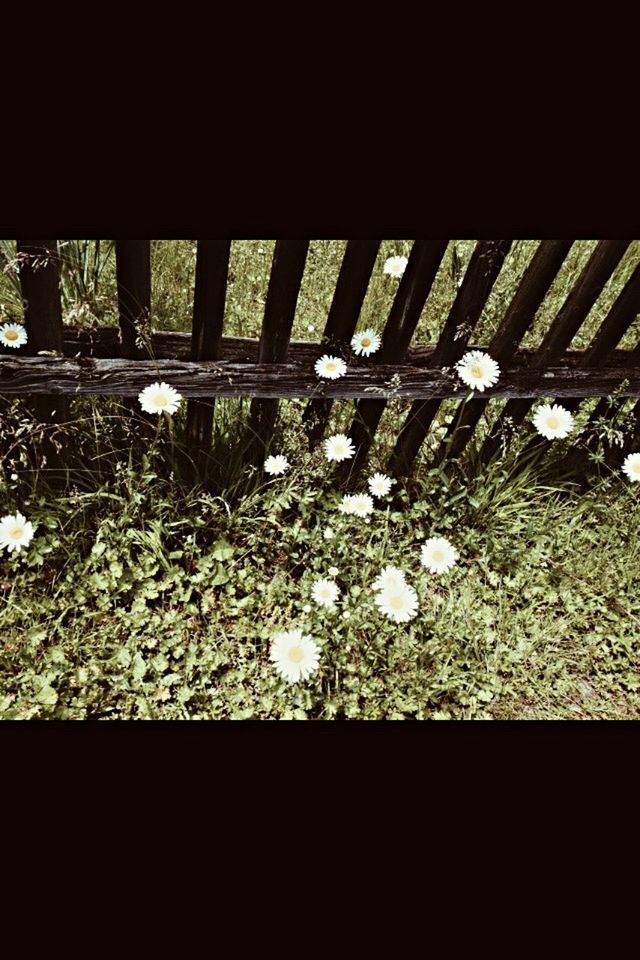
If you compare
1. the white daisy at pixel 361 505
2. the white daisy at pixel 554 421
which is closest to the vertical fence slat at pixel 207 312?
the white daisy at pixel 361 505

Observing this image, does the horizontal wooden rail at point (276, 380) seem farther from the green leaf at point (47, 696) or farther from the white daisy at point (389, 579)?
the green leaf at point (47, 696)

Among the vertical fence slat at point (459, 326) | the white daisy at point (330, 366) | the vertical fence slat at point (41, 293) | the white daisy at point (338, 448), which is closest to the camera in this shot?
the vertical fence slat at point (41, 293)

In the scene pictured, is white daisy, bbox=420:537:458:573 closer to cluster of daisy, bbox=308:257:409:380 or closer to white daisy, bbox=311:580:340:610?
Answer: white daisy, bbox=311:580:340:610

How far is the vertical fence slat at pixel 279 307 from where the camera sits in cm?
181

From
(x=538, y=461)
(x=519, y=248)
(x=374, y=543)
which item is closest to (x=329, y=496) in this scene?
(x=374, y=543)

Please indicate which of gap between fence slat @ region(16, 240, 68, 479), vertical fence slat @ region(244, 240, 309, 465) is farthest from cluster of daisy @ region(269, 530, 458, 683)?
gap between fence slat @ region(16, 240, 68, 479)

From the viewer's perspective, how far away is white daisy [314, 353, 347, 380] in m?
2.05

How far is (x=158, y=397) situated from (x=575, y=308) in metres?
1.41

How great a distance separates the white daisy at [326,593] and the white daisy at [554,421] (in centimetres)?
95

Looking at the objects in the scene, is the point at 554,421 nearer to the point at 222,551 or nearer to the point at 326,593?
the point at 326,593

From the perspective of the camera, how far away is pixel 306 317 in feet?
10.1

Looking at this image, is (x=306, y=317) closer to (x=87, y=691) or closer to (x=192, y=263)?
(x=192, y=263)

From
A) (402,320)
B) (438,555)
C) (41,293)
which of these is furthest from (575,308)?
(41,293)

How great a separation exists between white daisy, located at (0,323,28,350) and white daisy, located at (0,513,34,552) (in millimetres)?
540
